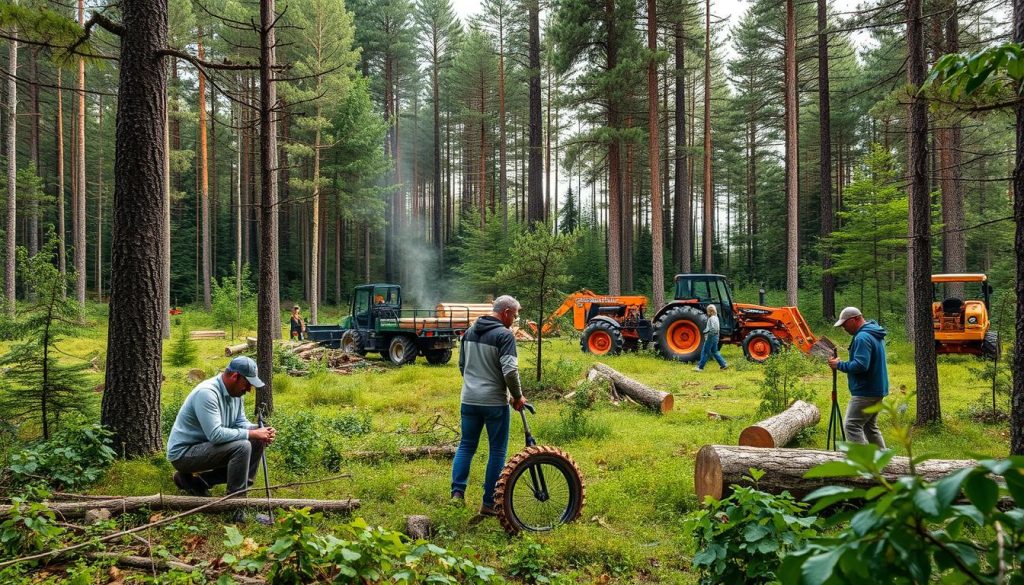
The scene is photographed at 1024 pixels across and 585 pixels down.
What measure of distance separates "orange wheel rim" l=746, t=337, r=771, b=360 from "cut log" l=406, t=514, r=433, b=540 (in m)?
11.4

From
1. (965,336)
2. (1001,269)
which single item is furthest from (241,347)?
(1001,269)

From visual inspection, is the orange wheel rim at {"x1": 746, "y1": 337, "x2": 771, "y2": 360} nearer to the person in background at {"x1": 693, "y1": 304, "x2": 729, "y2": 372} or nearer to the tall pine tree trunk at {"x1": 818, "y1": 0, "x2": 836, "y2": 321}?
the person in background at {"x1": 693, "y1": 304, "x2": 729, "y2": 372}

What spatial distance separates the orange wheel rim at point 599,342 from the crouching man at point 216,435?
38.3 ft

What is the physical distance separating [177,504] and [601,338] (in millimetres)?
12300

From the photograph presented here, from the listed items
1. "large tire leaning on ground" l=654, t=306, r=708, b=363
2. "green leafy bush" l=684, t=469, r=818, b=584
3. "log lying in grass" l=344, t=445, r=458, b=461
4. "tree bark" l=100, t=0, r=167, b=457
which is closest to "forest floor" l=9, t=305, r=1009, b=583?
"log lying in grass" l=344, t=445, r=458, b=461

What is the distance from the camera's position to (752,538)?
2.77m

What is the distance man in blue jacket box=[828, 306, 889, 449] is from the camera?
5809mm

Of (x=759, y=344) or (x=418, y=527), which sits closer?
(x=418, y=527)

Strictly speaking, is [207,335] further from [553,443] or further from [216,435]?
[216,435]

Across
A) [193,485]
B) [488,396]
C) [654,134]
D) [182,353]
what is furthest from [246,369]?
[654,134]

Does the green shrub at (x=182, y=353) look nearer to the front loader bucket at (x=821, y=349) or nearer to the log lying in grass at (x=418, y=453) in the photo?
the log lying in grass at (x=418, y=453)

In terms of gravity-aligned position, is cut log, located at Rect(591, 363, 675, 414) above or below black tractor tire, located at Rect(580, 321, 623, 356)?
below

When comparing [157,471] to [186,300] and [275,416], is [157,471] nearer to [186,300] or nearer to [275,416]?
[275,416]

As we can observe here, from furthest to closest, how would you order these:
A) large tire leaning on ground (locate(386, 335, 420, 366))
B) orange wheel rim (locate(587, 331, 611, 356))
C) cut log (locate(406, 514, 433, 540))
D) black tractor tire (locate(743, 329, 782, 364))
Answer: orange wheel rim (locate(587, 331, 611, 356)) → large tire leaning on ground (locate(386, 335, 420, 366)) → black tractor tire (locate(743, 329, 782, 364)) → cut log (locate(406, 514, 433, 540))
